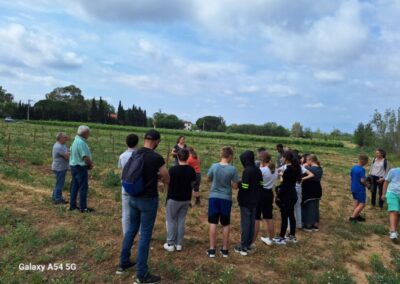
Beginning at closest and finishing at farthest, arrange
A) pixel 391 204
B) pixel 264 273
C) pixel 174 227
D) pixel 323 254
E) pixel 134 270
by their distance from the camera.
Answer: pixel 134 270
pixel 264 273
pixel 174 227
pixel 323 254
pixel 391 204

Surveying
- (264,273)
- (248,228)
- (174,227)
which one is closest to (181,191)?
(174,227)

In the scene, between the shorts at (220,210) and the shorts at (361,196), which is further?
the shorts at (361,196)

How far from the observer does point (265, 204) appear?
6250 mm

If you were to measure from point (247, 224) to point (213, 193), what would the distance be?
2.72ft

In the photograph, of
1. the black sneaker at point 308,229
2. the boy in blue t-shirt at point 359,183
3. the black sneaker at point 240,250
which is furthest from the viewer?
the boy in blue t-shirt at point 359,183

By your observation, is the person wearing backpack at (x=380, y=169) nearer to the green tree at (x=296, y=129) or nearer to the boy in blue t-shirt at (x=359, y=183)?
the boy in blue t-shirt at (x=359, y=183)

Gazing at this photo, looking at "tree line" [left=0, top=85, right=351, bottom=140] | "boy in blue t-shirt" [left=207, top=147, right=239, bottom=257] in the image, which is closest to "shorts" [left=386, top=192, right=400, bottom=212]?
"boy in blue t-shirt" [left=207, top=147, right=239, bottom=257]

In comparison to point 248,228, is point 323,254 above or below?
below

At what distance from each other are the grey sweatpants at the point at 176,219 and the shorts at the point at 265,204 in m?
1.45

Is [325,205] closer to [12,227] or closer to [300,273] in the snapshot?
[300,273]

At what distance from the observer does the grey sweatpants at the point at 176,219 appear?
552cm

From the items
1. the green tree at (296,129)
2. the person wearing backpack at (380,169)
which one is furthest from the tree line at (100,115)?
→ the person wearing backpack at (380,169)

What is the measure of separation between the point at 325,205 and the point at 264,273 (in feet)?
19.5

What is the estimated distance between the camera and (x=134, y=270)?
16.0 feet
